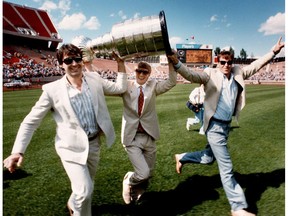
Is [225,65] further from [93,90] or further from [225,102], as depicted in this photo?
[93,90]

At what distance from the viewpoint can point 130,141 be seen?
147 inches

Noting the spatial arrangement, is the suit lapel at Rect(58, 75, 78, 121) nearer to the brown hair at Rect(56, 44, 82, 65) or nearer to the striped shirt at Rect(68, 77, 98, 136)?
the striped shirt at Rect(68, 77, 98, 136)

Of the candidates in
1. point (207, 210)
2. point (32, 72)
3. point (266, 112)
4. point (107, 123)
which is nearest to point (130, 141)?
point (107, 123)

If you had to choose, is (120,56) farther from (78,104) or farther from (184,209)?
(184,209)

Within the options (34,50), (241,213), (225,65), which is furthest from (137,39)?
(34,50)

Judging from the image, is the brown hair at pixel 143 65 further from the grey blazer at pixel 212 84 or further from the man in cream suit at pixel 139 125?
the grey blazer at pixel 212 84

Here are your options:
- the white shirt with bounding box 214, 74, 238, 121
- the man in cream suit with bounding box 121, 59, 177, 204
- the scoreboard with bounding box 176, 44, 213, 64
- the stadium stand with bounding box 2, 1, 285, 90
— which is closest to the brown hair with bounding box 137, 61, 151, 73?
the man in cream suit with bounding box 121, 59, 177, 204

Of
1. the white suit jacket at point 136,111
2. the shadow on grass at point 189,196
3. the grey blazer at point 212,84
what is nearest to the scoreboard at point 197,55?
the shadow on grass at point 189,196

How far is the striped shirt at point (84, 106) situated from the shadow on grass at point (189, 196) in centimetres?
113

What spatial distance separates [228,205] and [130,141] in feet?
4.74

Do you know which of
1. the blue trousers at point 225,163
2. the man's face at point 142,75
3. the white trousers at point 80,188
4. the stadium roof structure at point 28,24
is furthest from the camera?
the stadium roof structure at point 28,24

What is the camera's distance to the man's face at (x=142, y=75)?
381 cm

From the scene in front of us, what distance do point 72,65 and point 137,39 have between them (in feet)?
2.30

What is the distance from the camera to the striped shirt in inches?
115
